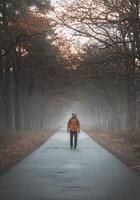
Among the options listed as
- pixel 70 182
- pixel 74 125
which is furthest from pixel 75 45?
pixel 70 182

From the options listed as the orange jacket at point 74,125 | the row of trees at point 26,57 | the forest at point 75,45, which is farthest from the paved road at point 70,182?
the orange jacket at point 74,125

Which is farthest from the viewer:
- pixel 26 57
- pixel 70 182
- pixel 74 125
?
pixel 26 57

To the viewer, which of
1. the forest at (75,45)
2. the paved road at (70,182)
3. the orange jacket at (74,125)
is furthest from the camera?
the orange jacket at (74,125)

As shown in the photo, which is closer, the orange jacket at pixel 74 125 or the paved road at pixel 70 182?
the paved road at pixel 70 182

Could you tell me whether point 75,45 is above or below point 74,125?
above

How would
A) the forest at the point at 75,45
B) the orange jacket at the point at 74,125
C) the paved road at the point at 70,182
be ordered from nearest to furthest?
the paved road at the point at 70,182 → the forest at the point at 75,45 → the orange jacket at the point at 74,125

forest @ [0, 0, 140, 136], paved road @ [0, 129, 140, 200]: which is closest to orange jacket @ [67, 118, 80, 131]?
forest @ [0, 0, 140, 136]

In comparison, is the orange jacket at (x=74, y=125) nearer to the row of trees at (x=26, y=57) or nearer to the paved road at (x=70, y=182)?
the row of trees at (x=26, y=57)

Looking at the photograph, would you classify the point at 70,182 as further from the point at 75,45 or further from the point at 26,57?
the point at 26,57

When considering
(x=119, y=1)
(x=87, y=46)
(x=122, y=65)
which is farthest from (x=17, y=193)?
(x=122, y=65)

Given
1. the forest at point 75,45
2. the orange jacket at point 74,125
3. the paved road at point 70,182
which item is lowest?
the paved road at point 70,182

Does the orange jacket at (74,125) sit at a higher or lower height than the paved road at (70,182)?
higher

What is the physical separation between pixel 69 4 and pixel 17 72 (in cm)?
1941

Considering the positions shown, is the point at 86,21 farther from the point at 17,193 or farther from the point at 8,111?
the point at 8,111
